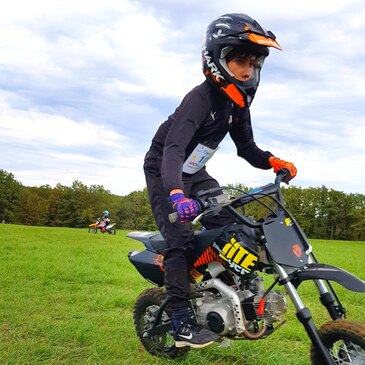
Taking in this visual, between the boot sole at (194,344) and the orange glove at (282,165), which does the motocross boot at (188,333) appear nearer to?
the boot sole at (194,344)

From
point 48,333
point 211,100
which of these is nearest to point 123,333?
point 48,333

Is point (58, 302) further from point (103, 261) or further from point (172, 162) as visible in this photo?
point (103, 261)

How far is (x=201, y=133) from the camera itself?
387 centimetres

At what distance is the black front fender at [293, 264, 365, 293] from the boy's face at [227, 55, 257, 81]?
1.57m

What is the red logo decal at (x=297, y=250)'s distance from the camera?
10.2ft

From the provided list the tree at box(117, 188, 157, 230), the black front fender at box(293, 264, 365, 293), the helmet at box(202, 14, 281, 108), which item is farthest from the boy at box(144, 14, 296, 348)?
the tree at box(117, 188, 157, 230)

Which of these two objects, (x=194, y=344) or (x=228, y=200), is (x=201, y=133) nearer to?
(x=228, y=200)

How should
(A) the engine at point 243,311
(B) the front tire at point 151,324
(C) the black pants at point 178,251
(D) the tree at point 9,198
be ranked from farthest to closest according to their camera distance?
(D) the tree at point 9,198 → (B) the front tire at point 151,324 → (C) the black pants at point 178,251 → (A) the engine at point 243,311

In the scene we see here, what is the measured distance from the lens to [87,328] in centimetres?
504

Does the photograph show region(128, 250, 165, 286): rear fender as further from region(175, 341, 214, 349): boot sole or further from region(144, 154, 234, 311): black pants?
region(175, 341, 214, 349): boot sole

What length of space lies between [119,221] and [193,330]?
70.4m

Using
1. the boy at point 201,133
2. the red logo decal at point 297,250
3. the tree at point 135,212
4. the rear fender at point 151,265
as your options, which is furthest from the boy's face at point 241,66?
the tree at point 135,212

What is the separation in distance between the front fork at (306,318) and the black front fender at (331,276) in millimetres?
102

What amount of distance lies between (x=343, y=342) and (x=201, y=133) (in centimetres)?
196
